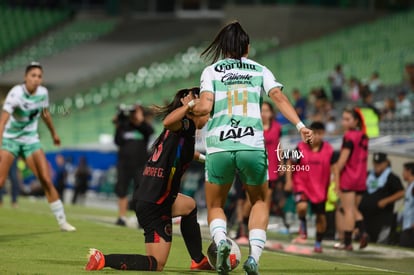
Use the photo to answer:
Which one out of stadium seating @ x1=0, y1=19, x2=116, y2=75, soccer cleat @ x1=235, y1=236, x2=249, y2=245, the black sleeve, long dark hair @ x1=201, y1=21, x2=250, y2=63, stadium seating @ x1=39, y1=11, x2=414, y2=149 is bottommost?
soccer cleat @ x1=235, y1=236, x2=249, y2=245

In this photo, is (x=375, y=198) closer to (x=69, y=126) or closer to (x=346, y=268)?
(x=346, y=268)

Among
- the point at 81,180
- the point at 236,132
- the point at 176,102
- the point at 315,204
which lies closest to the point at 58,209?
the point at 315,204

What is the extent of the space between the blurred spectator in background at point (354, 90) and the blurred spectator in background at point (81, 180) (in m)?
7.48

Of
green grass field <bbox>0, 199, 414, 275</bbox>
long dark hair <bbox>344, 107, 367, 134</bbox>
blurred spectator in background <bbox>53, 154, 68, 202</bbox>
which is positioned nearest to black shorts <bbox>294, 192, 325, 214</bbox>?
green grass field <bbox>0, 199, 414, 275</bbox>

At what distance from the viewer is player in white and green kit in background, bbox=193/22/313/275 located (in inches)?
416

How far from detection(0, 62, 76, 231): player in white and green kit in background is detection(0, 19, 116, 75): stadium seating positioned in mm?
34582

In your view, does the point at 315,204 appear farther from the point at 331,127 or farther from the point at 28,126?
the point at 331,127

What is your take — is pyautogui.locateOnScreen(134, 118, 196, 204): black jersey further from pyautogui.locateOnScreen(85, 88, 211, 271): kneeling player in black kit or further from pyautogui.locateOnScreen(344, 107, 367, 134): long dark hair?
pyautogui.locateOnScreen(344, 107, 367, 134): long dark hair

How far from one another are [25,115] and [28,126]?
6.4 inches

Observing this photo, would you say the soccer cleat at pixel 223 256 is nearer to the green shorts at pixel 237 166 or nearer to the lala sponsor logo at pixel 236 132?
the green shorts at pixel 237 166

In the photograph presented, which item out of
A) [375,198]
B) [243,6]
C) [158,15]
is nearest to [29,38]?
[158,15]

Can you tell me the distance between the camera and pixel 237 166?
10.6 meters

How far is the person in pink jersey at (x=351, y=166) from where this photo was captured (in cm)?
1686

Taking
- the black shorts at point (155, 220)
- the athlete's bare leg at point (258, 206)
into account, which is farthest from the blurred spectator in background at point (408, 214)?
the athlete's bare leg at point (258, 206)
